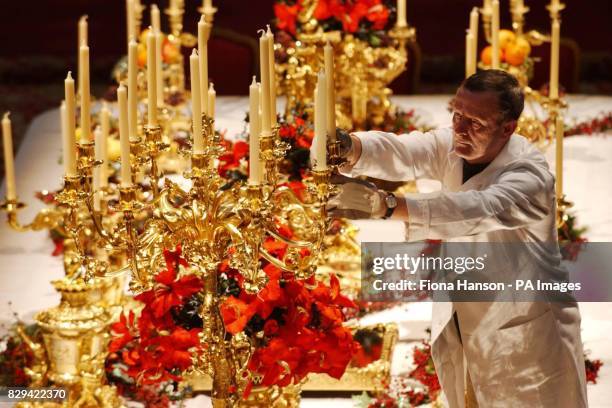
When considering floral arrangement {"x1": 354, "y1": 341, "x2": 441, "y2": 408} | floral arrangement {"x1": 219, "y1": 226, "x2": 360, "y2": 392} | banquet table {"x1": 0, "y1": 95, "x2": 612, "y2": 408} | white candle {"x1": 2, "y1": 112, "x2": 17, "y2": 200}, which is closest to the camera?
floral arrangement {"x1": 219, "y1": 226, "x2": 360, "y2": 392}

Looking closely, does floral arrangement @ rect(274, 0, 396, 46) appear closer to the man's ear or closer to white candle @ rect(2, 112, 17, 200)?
white candle @ rect(2, 112, 17, 200)

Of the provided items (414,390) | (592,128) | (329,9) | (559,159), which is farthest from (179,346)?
Result: (592,128)

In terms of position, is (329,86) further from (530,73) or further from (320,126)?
(530,73)

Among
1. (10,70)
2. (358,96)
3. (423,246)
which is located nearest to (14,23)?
(10,70)

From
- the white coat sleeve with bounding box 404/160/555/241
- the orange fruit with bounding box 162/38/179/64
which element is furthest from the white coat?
the orange fruit with bounding box 162/38/179/64

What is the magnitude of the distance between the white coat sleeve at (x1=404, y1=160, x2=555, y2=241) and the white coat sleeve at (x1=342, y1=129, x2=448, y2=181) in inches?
9.1

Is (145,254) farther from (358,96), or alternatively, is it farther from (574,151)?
(574,151)

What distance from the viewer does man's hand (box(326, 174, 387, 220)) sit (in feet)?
7.53

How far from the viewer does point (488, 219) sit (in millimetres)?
2385

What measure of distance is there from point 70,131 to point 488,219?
2.51ft

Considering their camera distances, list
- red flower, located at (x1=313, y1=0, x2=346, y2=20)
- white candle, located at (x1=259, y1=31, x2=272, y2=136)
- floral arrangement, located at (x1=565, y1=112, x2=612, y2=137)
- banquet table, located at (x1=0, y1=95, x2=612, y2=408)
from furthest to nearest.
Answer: floral arrangement, located at (x1=565, y1=112, x2=612, y2=137)
red flower, located at (x1=313, y1=0, x2=346, y2=20)
banquet table, located at (x1=0, y1=95, x2=612, y2=408)
white candle, located at (x1=259, y1=31, x2=272, y2=136)

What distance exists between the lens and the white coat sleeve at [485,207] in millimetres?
2377

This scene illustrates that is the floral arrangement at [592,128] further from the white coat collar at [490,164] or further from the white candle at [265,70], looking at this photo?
the white candle at [265,70]

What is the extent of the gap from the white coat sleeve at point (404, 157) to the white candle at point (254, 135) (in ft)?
1.45
